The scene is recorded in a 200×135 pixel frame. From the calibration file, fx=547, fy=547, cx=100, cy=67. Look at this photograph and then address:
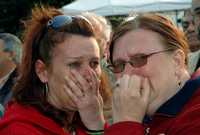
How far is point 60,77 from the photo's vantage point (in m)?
2.70

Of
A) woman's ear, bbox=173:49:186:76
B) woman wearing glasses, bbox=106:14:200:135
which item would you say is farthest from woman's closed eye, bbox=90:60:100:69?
woman's ear, bbox=173:49:186:76

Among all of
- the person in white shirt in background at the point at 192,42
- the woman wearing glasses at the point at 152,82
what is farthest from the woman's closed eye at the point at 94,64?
Result: the person in white shirt in background at the point at 192,42

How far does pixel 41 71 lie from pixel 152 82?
0.79 m

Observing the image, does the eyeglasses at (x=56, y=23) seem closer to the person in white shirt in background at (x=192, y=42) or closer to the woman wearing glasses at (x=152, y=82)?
the woman wearing glasses at (x=152, y=82)

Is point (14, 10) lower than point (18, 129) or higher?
lower

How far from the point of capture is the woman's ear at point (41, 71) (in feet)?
9.06

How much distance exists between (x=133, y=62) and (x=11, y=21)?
1748 centimetres

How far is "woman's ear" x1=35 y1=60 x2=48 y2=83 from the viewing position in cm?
276

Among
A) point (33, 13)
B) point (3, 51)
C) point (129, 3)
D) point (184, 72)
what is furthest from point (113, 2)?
point (184, 72)

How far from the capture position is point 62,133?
2.62 metres

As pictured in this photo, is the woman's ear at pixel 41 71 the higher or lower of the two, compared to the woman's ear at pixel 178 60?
lower

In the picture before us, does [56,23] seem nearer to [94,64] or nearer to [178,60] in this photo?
[94,64]

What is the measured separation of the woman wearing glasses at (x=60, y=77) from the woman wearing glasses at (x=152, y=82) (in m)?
0.39

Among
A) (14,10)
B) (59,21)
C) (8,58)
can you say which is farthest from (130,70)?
(14,10)
